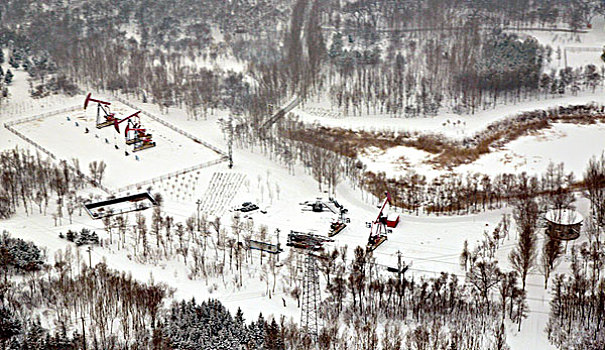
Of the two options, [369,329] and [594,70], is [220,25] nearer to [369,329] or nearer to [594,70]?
[594,70]

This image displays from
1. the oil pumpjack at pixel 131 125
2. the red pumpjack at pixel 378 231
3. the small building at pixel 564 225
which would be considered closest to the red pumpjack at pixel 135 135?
the oil pumpjack at pixel 131 125

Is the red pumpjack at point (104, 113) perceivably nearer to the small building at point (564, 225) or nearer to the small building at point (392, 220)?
the small building at point (392, 220)

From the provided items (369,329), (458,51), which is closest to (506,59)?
(458,51)

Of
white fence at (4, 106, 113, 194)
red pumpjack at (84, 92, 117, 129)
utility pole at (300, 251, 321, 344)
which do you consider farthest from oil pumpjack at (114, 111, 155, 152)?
utility pole at (300, 251, 321, 344)

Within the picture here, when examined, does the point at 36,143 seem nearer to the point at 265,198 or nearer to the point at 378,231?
the point at 265,198

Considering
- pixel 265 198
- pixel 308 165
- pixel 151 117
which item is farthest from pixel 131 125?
pixel 265 198

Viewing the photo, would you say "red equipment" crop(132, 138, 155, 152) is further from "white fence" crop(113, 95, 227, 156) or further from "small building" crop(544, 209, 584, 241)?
"small building" crop(544, 209, 584, 241)
